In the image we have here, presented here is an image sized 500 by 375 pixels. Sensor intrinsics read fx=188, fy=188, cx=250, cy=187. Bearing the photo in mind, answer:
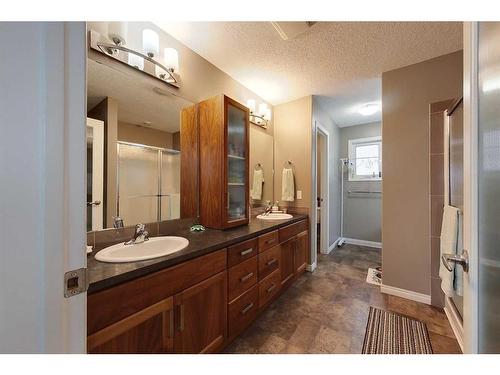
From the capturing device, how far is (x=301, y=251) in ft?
8.05

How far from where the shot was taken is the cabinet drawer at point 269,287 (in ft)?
5.46

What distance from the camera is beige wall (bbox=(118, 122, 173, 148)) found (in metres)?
1.30

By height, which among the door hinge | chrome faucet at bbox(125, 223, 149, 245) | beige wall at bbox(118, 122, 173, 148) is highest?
beige wall at bbox(118, 122, 173, 148)

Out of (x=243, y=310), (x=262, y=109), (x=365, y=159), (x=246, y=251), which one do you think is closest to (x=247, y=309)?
(x=243, y=310)

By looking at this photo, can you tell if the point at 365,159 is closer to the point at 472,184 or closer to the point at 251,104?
the point at 251,104

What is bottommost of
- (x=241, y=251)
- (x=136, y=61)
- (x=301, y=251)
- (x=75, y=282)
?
(x=301, y=251)

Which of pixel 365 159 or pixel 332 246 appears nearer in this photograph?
pixel 332 246

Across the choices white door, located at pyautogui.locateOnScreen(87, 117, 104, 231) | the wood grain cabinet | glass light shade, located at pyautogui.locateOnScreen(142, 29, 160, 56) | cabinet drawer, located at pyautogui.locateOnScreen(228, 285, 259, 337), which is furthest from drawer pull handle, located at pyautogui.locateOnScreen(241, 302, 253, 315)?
glass light shade, located at pyautogui.locateOnScreen(142, 29, 160, 56)

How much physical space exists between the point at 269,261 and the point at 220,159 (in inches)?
41.4

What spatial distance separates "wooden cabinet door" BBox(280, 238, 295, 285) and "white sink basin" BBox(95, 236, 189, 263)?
3.75 ft

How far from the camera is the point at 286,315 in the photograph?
5.72 feet

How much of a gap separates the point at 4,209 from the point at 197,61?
6.21 ft

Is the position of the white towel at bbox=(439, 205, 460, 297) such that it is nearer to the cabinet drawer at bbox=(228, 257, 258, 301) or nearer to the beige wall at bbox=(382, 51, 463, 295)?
the beige wall at bbox=(382, 51, 463, 295)

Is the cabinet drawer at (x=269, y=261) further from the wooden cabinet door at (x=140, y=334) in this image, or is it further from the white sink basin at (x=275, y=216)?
the wooden cabinet door at (x=140, y=334)
